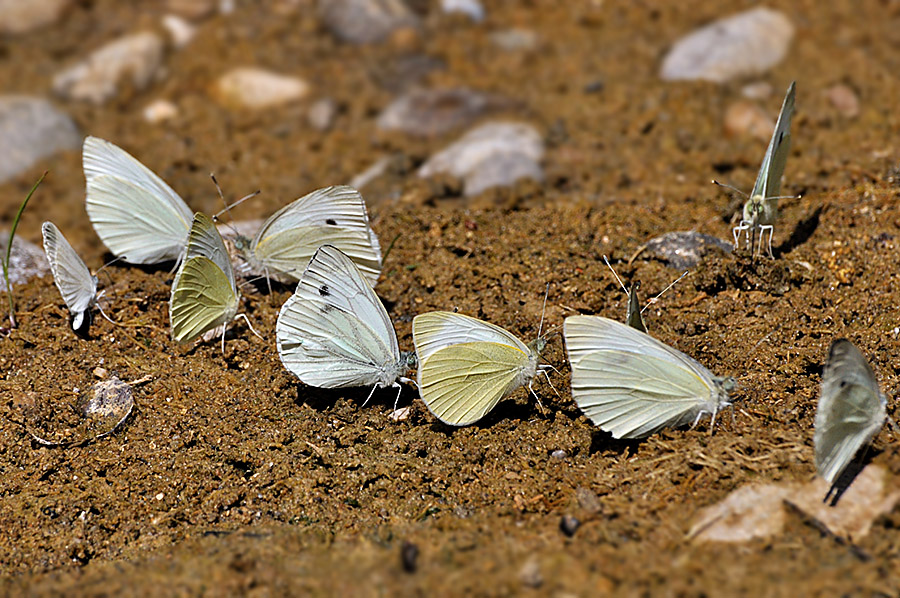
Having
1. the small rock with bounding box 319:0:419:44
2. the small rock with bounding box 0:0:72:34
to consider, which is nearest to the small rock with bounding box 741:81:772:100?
the small rock with bounding box 319:0:419:44

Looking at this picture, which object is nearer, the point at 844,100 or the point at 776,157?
the point at 776,157

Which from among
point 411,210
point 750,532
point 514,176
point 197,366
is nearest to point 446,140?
point 514,176

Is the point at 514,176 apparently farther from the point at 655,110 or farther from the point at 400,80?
the point at 400,80

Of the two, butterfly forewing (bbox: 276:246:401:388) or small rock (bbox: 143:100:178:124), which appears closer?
butterfly forewing (bbox: 276:246:401:388)

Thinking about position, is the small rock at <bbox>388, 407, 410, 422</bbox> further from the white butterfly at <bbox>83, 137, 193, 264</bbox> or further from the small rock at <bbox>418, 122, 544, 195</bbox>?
the small rock at <bbox>418, 122, 544, 195</bbox>

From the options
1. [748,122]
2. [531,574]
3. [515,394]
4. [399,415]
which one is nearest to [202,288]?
[399,415]

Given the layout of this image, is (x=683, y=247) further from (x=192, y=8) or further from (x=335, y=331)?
(x=192, y=8)
